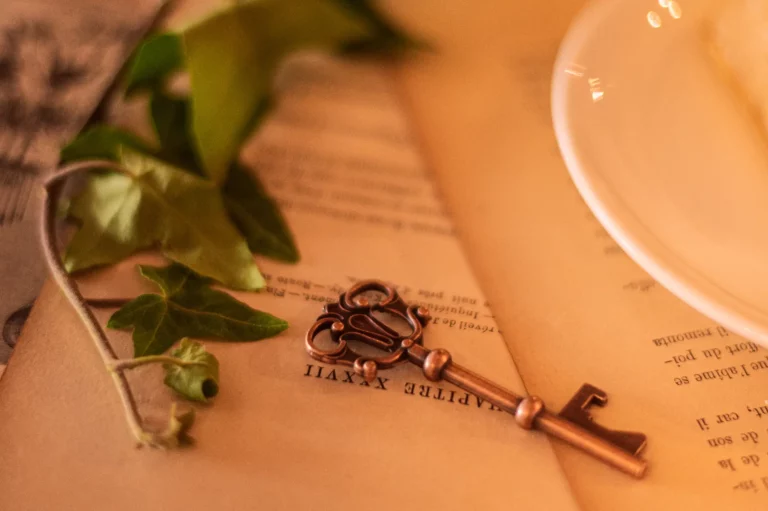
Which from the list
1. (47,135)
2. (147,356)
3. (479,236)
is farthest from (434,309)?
(47,135)

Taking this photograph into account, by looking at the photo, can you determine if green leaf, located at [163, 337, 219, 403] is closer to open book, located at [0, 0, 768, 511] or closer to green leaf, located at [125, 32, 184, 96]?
open book, located at [0, 0, 768, 511]

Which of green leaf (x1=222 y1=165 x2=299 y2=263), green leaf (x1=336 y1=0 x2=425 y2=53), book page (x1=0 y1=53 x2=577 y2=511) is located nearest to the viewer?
book page (x1=0 y1=53 x2=577 y2=511)

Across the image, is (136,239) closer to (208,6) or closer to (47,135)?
(47,135)

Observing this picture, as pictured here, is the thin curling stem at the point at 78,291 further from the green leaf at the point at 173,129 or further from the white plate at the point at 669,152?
the white plate at the point at 669,152

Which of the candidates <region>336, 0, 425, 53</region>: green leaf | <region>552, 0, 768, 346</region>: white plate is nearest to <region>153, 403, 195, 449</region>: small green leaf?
<region>552, 0, 768, 346</region>: white plate

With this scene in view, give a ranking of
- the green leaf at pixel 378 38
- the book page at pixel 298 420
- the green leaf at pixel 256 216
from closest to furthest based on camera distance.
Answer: the book page at pixel 298 420
the green leaf at pixel 256 216
the green leaf at pixel 378 38

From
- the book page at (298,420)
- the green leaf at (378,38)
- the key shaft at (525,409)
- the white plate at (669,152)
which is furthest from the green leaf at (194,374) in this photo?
the green leaf at (378,38)

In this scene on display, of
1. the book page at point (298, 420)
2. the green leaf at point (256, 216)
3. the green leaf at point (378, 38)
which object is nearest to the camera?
the book page at point (298, 420)
